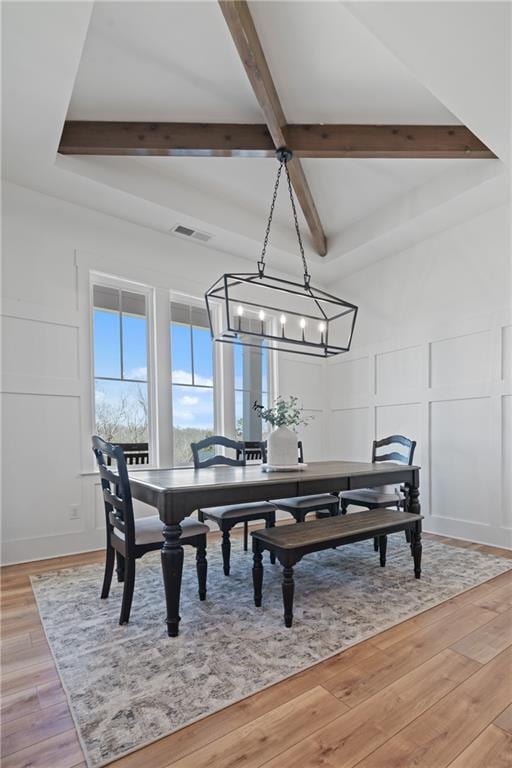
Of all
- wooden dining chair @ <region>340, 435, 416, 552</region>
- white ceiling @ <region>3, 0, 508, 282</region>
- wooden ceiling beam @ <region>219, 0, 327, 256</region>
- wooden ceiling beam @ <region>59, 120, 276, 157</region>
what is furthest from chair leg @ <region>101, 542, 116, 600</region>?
wooden ceiling beam @ <region>219, 0, 327, 256</region>

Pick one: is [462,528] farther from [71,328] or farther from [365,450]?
[71,328]

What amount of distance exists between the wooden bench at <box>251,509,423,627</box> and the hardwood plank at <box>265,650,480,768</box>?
0.63 m

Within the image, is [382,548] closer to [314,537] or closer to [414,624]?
[414,624]

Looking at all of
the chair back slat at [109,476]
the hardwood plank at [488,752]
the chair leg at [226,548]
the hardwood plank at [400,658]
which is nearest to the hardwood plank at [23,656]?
the chair back slat at [109,476]

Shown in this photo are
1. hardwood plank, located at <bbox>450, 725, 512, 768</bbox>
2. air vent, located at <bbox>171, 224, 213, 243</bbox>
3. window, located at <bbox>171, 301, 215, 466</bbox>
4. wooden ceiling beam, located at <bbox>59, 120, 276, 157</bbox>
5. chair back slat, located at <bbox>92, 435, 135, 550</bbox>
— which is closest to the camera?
hardwood plank, located at <bbox>450, 725, 512, 768</bbox>

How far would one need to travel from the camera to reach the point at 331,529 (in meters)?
2.40

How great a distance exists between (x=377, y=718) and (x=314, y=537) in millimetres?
884

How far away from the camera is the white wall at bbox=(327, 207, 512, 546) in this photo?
11.9 feet

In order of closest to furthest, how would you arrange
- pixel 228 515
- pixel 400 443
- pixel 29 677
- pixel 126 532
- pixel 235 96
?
pixel 29 677, pixel 126 532, pixel 228 515, pixel 235 96, pixel 400 443

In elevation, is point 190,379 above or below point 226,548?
above

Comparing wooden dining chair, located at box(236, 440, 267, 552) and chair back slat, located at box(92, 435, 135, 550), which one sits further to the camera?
wooden dining chair, located at box(236, 440, 267, 552)

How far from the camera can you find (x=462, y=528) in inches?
150

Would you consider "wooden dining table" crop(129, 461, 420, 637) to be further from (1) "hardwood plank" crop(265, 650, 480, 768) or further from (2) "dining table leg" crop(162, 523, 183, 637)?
(1) "hardwood plank" crop(265, 650, 480, 768)

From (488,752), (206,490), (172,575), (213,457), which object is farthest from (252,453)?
(488,752)
